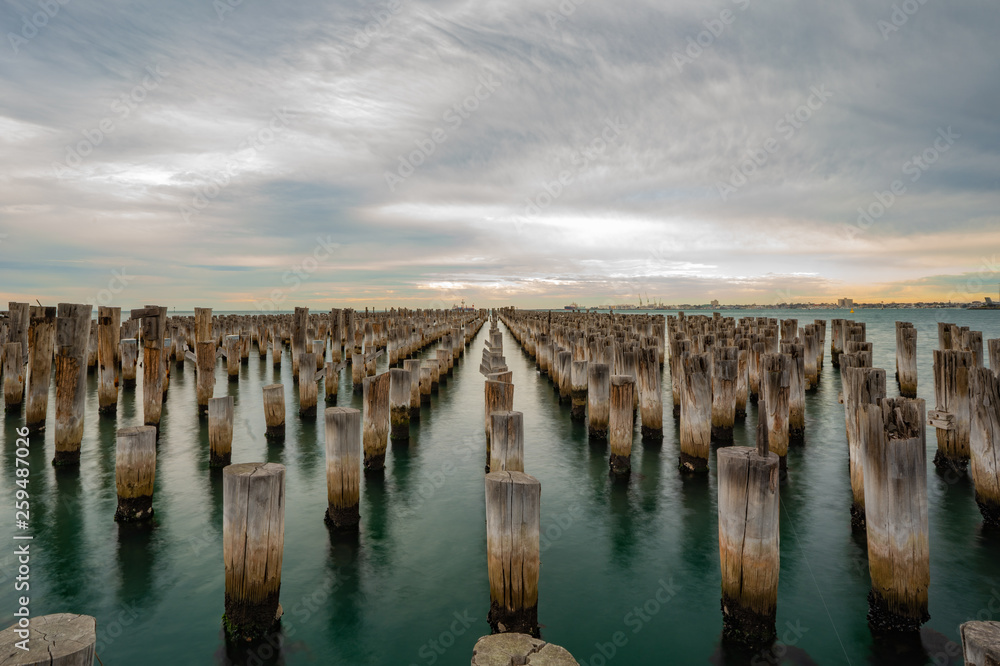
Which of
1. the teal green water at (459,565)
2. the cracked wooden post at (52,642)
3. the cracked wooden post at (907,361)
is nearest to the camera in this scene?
the cracked wooden post at (52,642)

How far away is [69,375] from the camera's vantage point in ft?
28.5

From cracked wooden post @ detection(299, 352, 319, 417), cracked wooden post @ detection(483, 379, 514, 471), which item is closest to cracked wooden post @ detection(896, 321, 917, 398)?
cracked wooden post @ detection(483, 379, 514, 471)

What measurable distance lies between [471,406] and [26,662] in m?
13.5

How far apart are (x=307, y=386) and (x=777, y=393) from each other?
10705 mm

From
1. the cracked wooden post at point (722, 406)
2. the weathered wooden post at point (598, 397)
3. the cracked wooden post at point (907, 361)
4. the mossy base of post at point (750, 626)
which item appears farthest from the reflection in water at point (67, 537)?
the cracked wooden post at point (907, 361)

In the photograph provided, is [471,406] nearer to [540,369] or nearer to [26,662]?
[540,369]

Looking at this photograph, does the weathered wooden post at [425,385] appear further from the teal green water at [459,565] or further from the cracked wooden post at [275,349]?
the cracked wooden post at [275,349]

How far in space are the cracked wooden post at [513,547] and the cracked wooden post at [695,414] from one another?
15.8ft

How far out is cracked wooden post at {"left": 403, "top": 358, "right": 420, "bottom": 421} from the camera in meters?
12.7

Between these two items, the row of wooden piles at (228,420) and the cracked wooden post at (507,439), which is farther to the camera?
the cracked wooden post at (507,439)

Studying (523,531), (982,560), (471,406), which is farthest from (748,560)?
(471,406)

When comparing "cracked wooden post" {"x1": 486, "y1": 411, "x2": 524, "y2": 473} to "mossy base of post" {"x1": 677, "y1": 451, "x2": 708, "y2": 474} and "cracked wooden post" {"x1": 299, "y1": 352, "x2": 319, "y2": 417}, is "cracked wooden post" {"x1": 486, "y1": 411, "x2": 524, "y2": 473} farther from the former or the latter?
"cracked wooden post" {"x1": 299, "y1": 352, "x2": 319, "y2": 417}

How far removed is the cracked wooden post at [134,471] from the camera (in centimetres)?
→ 643

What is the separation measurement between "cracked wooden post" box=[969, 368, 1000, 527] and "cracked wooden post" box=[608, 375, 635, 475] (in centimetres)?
428
